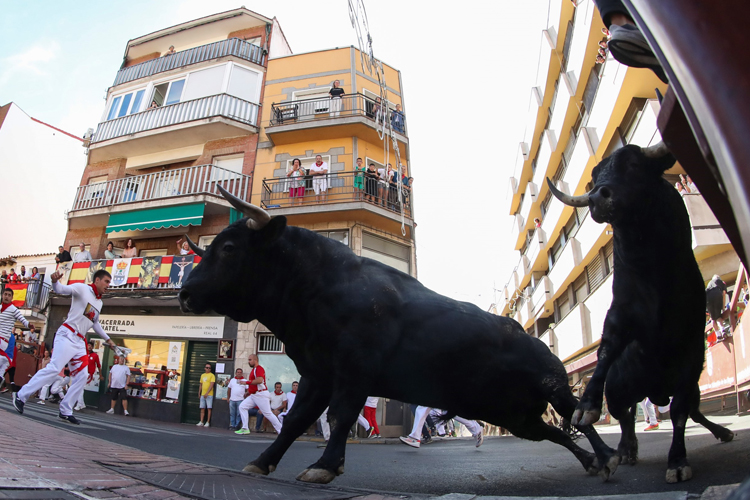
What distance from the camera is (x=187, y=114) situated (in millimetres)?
20078

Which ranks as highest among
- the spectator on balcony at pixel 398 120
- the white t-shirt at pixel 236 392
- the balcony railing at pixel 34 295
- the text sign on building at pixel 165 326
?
the spectator on balcony at pixel 398 120

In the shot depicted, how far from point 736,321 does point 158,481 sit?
7038mm

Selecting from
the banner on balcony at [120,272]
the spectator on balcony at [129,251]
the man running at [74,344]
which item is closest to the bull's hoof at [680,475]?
the man running at [74,344]

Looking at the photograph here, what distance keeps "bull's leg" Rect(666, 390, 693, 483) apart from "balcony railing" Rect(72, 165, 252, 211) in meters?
17.3

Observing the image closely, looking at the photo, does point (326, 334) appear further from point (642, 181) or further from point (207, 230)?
point (207, 230)

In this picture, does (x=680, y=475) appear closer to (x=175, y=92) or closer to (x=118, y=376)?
(x=118, y=376)

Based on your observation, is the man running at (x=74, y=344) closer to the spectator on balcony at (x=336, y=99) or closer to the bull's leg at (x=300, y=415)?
the bull's leg at (x=300, y=415)

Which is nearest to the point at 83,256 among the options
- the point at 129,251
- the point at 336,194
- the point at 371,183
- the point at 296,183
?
the point at 129,251

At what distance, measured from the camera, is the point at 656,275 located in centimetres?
258

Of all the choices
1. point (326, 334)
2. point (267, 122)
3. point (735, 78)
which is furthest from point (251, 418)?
point (735, 78)

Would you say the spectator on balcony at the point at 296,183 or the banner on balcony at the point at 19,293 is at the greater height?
the spectator on balcony at the point at 296,183

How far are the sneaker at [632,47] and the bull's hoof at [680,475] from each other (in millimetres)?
1940

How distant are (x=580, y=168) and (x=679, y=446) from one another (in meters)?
16.0

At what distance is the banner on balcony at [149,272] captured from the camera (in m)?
17.2
